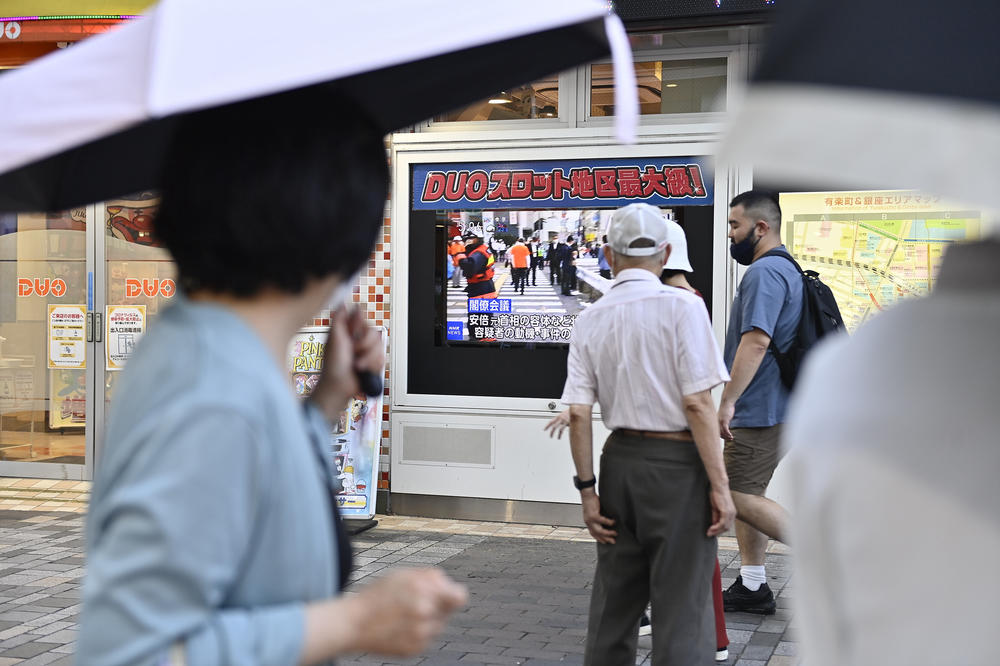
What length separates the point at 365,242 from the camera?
1630 millimetres

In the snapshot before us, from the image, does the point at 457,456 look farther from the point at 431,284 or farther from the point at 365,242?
the point at 365,242

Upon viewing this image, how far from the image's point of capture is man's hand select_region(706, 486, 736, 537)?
4.32m

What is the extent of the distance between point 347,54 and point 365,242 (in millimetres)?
261

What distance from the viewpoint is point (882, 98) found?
0.96 meters

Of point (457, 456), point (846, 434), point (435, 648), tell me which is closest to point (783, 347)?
point (435, 648)

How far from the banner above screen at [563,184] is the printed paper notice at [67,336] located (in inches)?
133

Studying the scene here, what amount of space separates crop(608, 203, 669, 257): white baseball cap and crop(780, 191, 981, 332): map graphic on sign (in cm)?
391

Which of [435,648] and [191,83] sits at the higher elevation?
[191,83]

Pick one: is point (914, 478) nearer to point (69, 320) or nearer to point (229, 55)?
point (229, 55)

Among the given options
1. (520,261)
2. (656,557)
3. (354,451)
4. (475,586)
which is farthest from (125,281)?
(656,557)

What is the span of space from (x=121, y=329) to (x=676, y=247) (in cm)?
639

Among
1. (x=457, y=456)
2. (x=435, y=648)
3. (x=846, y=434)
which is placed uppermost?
(x=846, y=434)

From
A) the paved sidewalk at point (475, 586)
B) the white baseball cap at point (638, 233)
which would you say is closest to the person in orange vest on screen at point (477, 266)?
the paved sidewalk at point (475, 586)

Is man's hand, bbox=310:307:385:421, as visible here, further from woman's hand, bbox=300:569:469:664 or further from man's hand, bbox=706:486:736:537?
man's hand, bbox=706:486:736:537
